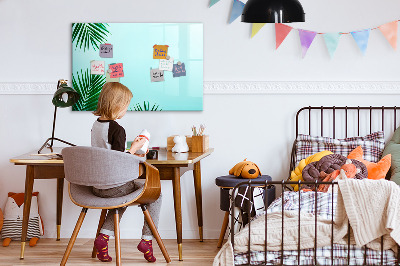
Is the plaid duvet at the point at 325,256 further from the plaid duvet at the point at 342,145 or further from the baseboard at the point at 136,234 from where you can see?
the baseboard at the point at 136,234

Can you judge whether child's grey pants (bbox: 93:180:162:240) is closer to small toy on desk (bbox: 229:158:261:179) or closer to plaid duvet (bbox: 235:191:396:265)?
small toy on desk (bbox: 229:158:261:179)

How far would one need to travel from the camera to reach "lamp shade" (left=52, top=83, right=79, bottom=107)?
4.07 metres

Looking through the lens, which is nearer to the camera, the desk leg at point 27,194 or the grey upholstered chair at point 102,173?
the grey upholstered chair at point 102,173

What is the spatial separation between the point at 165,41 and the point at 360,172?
1.63 m

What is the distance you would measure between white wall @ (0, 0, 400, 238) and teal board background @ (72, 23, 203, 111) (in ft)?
0.20

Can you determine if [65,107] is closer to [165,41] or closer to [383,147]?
[165,41]

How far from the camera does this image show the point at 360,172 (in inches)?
149

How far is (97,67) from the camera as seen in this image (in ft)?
14.5

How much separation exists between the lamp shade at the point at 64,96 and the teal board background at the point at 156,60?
32cm

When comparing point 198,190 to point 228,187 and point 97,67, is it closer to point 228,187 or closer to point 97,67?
point 228,187

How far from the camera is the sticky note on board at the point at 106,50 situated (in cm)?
440

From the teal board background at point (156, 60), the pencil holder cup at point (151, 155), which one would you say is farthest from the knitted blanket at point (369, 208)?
the teal board background at point (156, 60)

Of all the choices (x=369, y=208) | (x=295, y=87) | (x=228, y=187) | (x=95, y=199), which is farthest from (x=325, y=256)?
(x=295, y=87)

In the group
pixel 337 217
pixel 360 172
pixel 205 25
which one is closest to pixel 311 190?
pixel 360 172
